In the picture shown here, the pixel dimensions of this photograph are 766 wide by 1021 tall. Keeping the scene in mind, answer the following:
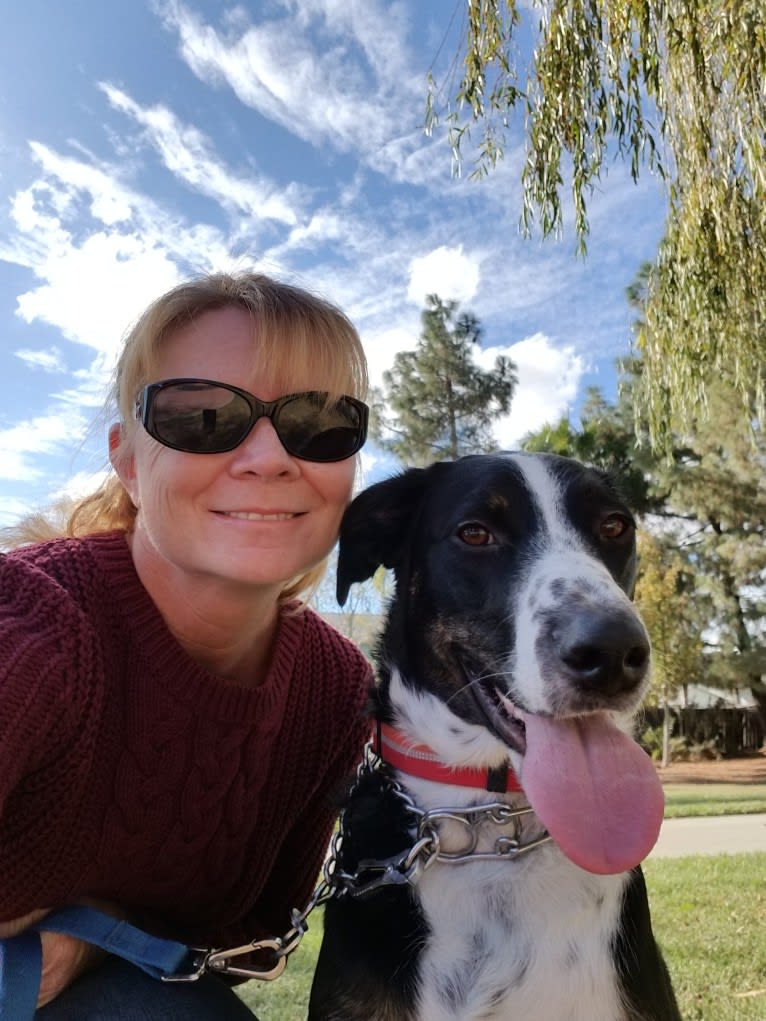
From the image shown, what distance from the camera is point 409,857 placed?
1868 mm

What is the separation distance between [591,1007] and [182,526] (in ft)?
4.49

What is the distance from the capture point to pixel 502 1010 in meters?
1.76

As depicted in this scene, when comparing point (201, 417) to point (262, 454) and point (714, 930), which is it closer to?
point (262, 454)

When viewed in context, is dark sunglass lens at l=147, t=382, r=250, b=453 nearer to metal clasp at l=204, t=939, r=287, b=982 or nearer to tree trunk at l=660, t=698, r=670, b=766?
metal clasp at l=204, t=939, r=287, b=982

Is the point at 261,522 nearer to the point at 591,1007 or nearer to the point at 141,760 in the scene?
the point at 141,760

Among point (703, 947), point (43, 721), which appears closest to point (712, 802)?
point (703, 947)

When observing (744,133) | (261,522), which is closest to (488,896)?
(261,522)

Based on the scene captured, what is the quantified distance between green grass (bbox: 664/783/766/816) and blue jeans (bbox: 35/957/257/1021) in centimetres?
734

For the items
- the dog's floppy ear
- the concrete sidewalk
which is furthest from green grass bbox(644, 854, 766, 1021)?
the dog's floppy ear

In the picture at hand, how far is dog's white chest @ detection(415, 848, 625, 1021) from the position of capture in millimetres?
1765

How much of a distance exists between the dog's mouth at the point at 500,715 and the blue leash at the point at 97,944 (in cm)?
87

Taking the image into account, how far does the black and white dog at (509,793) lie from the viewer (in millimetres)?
1733

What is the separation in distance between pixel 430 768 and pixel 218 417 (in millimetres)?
977

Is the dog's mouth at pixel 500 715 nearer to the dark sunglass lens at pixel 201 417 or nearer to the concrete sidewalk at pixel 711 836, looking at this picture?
the dark sunglass lens at pixel 201 417
